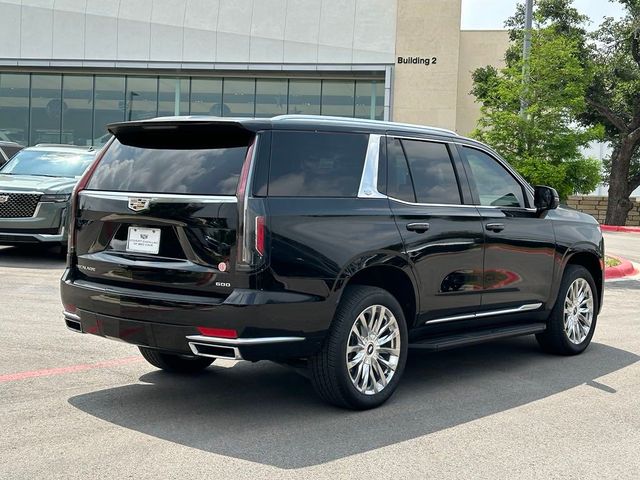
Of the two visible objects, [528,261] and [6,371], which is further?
[528,261]

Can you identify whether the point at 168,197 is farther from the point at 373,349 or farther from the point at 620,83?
the point at 620,83

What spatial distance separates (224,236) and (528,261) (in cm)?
311

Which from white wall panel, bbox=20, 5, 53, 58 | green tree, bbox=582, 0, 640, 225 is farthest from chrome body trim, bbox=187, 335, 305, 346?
white wall panel, bbox=20, 5, 53, 58

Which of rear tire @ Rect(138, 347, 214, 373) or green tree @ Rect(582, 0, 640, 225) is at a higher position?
green tree @ Rect(582, 0, 640, 225)

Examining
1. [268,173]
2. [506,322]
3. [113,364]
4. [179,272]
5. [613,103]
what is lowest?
[113,364]

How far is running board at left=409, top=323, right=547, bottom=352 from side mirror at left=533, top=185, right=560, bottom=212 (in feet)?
3.34

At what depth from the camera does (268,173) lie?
525 centimetres

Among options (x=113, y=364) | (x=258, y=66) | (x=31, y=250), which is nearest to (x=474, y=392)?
(x=113, y=364)

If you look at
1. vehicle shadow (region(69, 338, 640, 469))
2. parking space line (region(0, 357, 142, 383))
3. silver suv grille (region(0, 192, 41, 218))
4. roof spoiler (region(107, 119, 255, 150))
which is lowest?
parking space line (region(0, 357, 142, 383))

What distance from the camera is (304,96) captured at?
36375 millimetres

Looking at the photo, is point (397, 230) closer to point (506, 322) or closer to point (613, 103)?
point (506, 322)

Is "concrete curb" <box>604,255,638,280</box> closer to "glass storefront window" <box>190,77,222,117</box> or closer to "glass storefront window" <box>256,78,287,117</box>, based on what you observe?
"glass storefront window" <box>256,78,287,117</box>

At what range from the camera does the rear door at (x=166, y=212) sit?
5133 millimetres

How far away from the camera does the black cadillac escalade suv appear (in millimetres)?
5102
